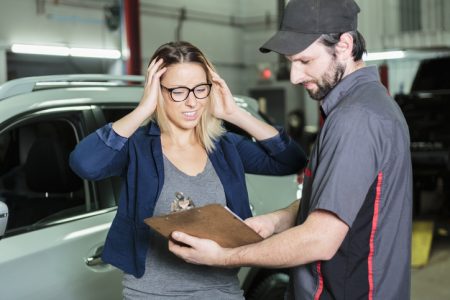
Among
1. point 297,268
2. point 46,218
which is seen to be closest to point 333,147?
point 297,268

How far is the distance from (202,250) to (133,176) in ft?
1.20

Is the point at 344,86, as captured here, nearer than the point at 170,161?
Yes

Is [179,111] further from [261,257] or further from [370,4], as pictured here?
[370,4]

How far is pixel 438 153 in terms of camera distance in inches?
266

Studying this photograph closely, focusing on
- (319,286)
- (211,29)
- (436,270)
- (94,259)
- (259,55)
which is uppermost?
(211,29)

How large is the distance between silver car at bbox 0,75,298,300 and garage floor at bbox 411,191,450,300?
226cm

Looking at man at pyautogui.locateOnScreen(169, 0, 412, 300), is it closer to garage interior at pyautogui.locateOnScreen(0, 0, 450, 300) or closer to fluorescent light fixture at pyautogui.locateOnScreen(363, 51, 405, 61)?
garage interior at pyautogui.locateOnScreen(0, 0, 450, 300)

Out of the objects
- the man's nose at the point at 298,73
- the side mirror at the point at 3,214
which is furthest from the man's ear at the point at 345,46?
Result: the side mirror at the point at 3,214

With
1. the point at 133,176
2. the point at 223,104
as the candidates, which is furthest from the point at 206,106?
the point at 133,176

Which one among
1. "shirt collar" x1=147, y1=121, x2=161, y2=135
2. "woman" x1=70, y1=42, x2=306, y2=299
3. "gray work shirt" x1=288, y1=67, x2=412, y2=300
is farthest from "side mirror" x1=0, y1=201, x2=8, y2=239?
"gray work shirt" x1=288, y1=67, x2=412, y2=300

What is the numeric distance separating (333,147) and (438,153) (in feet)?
18.7

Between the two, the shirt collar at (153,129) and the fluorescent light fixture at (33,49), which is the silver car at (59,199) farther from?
the fluorescent light fixture at (33,49)

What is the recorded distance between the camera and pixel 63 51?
866cm

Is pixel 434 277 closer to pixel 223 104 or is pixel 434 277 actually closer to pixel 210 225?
pixel 223 104
